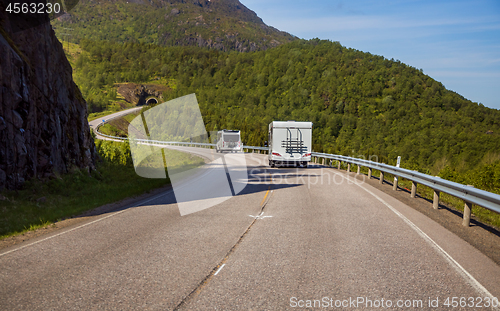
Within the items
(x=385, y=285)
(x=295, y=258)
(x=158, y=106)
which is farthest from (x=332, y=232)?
(x=158, y=106)

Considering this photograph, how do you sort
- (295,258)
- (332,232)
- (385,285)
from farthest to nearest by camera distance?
(332,232), (295,258), (385,285)

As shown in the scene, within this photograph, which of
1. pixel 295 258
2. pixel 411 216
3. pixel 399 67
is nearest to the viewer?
pixel 295 258

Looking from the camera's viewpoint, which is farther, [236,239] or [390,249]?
[236,239]

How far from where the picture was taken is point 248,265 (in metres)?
5.56

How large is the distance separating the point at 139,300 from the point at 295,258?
2.66 meters

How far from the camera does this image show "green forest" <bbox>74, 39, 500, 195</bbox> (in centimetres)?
11688

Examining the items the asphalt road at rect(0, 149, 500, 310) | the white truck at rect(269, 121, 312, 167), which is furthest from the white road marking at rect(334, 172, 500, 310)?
the white truck at rect(269, 121, 312, 167)

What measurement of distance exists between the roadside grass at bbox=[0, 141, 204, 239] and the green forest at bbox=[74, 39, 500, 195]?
7598cm

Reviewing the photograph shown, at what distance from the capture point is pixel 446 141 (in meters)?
110

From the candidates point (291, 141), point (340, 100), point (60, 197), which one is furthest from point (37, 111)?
point (340, 100)

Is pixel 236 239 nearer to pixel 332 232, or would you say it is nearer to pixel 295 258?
pixel 295 258

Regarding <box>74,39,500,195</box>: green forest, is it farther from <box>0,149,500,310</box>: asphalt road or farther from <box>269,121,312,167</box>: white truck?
<box>0,149,500,310</box>: asphalt road

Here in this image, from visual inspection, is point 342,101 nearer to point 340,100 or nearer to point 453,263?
point 340,100

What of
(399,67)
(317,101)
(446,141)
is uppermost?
(399,67)
